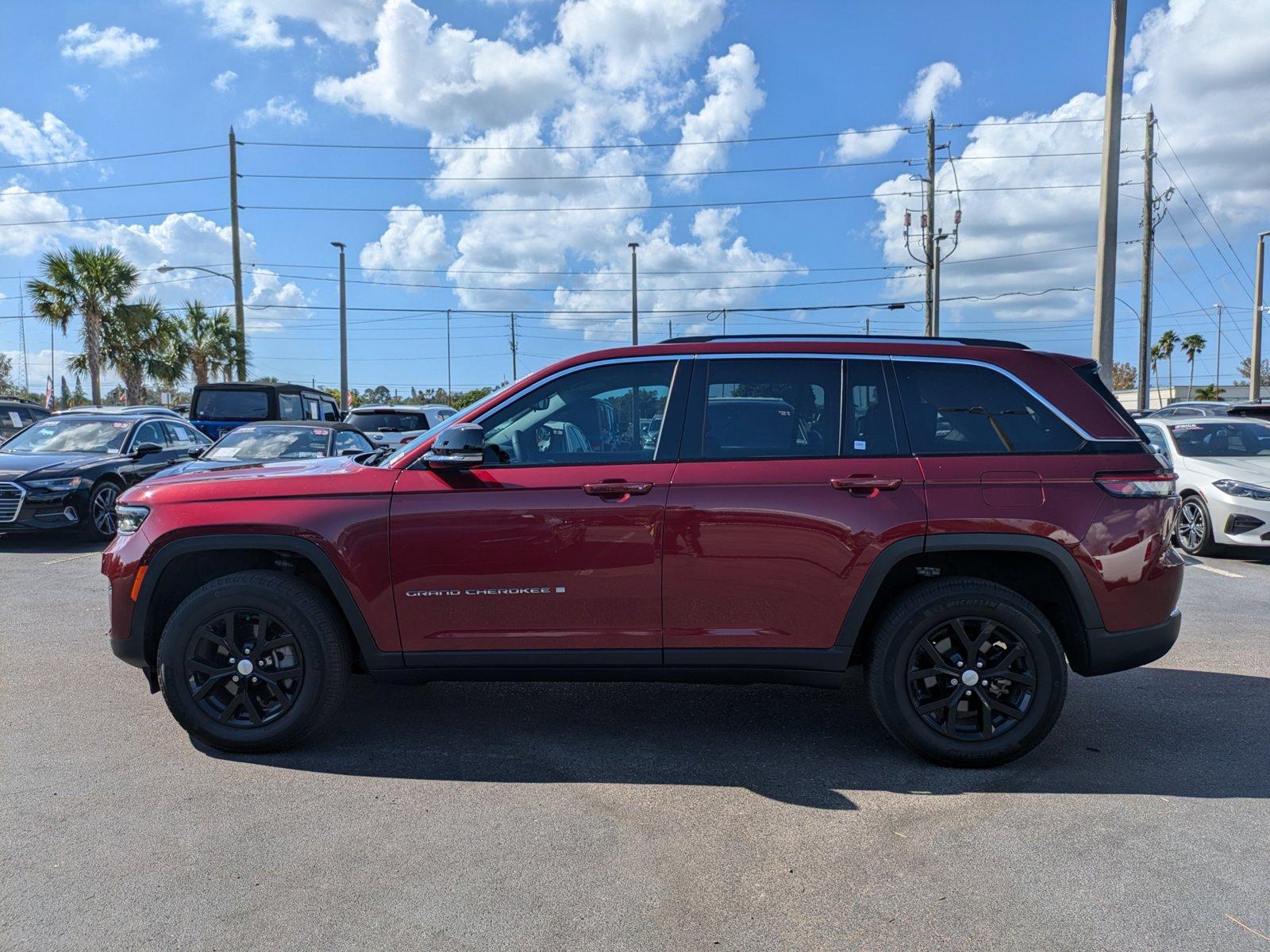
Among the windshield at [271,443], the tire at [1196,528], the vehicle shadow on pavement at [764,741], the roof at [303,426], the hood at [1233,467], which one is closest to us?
the vehicle shadow on pavement at [764,741]

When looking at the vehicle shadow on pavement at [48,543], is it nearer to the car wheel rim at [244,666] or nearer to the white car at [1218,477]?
the car wheel rim at [244,666]

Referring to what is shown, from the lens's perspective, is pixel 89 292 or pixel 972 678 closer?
pixel 972 678

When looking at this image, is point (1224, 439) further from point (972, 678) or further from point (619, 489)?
point (619, 489)

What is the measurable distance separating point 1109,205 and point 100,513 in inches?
581

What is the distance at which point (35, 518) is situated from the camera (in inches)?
386

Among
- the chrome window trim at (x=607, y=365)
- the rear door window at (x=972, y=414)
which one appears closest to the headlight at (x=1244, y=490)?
the rear door window at (x=972, y=414)

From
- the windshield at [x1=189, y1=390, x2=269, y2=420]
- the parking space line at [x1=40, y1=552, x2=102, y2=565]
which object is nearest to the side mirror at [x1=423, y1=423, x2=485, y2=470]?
the parking space line at [x1=40, y1=552, x2=102, y2=565]

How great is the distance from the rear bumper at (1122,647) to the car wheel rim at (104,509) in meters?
10.4

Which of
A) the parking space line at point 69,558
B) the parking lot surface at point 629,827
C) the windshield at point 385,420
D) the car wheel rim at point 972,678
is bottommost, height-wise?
the parking lot surface at point 629,827

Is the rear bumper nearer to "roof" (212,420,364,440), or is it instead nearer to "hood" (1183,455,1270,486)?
"hood" (1183,455,1270,486)

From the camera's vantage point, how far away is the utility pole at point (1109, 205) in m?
13.7

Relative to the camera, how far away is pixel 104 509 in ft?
34.4

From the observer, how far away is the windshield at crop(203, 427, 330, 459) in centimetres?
1050

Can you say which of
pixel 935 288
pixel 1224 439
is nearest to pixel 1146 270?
pixel 935 288
